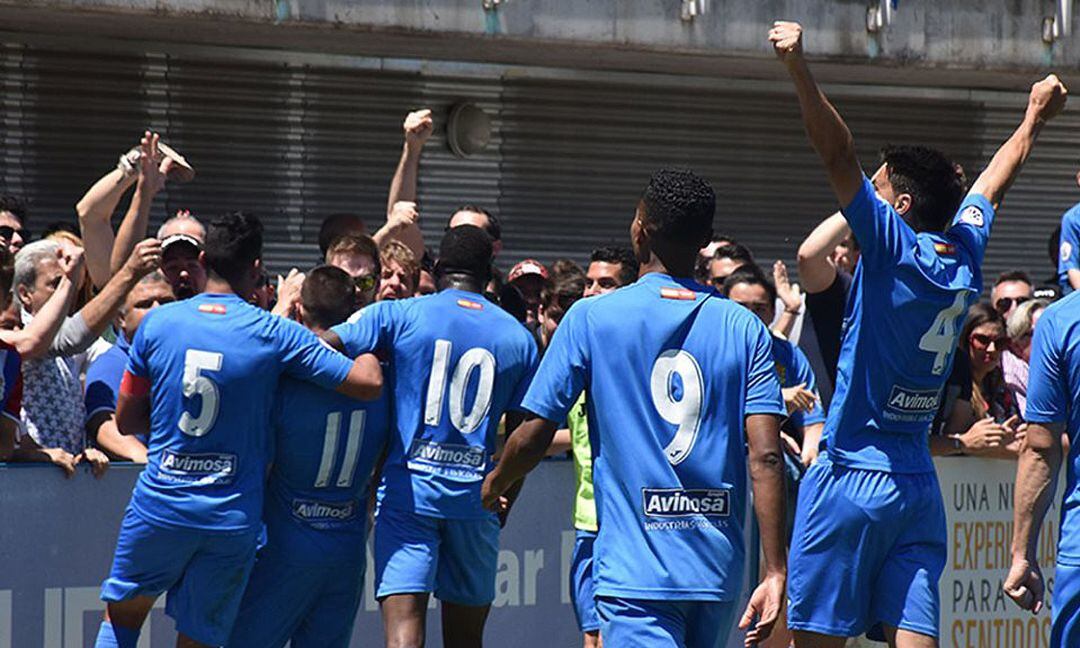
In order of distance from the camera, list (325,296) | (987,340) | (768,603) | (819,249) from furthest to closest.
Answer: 1. (987,340)
2. (819,249)
3. (325,296)
4. (768,603)

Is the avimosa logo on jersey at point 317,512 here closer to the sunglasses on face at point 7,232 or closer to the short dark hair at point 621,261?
the short dark hair at point 621,261

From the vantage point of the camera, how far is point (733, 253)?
10.0 meters

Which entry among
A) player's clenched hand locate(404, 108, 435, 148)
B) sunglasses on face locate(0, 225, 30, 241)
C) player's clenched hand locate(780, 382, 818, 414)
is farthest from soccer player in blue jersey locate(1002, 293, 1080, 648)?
sunglasses on face locate(0, 225, 30, 241)

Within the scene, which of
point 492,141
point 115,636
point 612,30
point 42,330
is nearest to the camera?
point 115,636

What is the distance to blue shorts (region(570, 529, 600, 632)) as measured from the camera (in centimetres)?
824

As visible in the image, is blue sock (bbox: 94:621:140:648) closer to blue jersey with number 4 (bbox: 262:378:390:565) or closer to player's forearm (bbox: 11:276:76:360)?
blue jersey with number 4 (bbox: 262:378:390:565)

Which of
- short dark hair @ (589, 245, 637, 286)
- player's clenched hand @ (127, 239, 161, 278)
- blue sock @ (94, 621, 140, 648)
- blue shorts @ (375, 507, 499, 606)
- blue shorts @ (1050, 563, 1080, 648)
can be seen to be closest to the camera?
blue shorts @ (1050, 563, 1080, 648)

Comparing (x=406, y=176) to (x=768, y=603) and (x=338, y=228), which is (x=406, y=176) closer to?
(x=338, y=228)

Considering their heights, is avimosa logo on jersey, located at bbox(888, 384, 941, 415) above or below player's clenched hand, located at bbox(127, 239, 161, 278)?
below

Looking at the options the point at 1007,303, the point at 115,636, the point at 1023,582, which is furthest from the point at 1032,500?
the point at 1007,303

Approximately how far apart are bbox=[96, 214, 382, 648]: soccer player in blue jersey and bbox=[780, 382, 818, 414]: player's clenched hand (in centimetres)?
199

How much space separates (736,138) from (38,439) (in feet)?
29.5

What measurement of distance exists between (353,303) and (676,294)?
8.78ft

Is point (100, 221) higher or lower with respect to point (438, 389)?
higher
